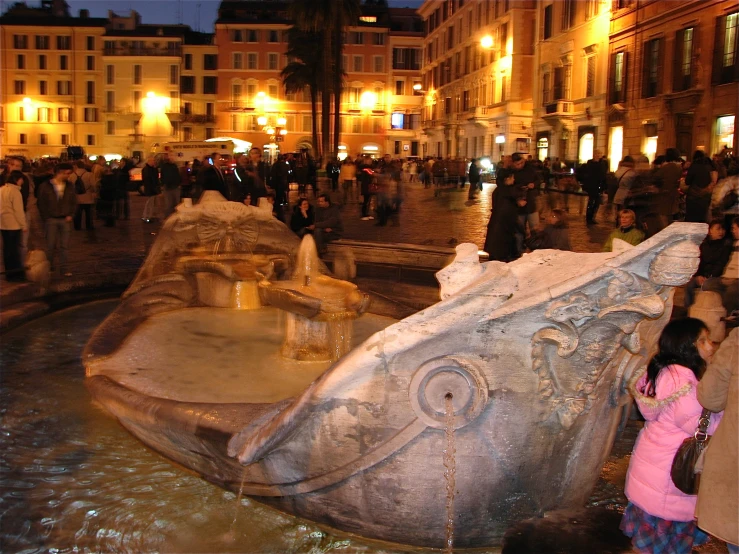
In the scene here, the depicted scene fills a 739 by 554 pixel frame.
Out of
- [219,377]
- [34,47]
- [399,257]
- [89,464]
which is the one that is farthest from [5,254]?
[34,47]

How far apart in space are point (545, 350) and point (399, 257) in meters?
6.40

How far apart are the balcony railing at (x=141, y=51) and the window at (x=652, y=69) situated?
2153 inches

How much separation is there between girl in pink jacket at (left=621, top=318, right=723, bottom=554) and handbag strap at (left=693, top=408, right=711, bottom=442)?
27 mm

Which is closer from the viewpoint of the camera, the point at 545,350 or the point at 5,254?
the point at 545,350

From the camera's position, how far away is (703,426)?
293 cm

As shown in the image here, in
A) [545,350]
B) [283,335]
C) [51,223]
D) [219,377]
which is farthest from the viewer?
[51,223]

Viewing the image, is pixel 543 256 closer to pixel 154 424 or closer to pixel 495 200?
pixel 154 424

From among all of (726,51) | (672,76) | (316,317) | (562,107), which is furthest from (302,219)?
(562,107)

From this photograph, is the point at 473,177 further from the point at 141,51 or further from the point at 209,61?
the point at 141,51

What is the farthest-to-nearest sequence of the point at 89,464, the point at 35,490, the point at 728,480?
1. the point at 89,464
2. the point at 35,490
3. the point at 728,480

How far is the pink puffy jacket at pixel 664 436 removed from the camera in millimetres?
2963

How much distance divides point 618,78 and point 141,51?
5402 centimetres

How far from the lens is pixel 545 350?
2934 millimetres

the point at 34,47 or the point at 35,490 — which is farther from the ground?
the point at 34,47
